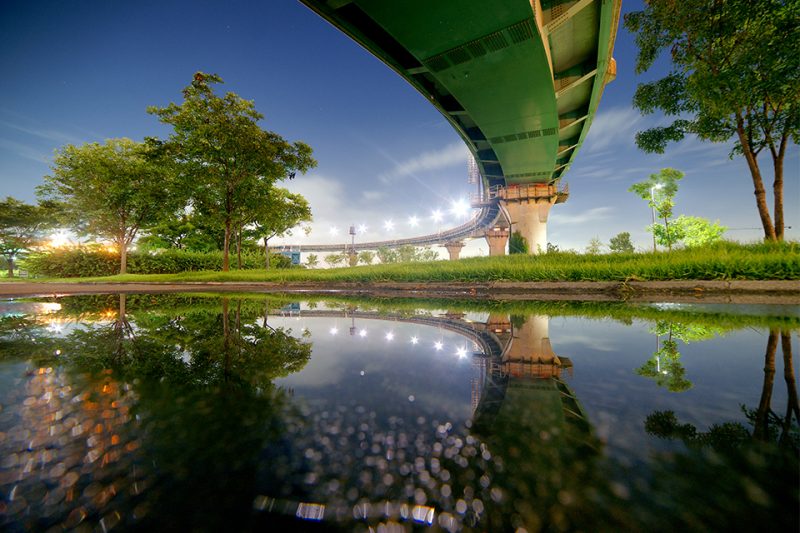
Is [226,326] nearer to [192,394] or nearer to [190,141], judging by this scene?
[192,394]

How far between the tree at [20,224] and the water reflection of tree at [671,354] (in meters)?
49.3

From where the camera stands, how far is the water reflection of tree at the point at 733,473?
735mm

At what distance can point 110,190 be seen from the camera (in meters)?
20.9

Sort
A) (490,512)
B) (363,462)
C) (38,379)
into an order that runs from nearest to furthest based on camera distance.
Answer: (490,512)
(363,462)
(38,379)

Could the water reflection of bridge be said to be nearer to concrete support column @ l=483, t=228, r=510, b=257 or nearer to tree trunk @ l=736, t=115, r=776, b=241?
tree trunk @ l=736, t=115, r=776, b=241

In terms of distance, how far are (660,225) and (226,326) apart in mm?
43362

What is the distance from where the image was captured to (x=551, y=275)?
7.94 metres

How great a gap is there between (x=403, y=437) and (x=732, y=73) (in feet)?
47.0

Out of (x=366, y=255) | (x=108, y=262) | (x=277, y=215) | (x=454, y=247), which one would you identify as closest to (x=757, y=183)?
(x=277, y=215)

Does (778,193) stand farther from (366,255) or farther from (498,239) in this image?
(366,255)

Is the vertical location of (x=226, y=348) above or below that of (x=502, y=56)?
below

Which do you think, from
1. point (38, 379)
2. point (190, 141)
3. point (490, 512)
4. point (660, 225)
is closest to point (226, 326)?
point (38, 379)

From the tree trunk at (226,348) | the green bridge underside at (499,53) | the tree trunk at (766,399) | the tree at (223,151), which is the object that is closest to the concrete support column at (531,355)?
the tree trunk at (766,399)

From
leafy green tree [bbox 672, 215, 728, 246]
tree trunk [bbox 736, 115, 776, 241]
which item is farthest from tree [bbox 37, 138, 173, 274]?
leafy green tree [bbox 672, 215, 728, 246]
